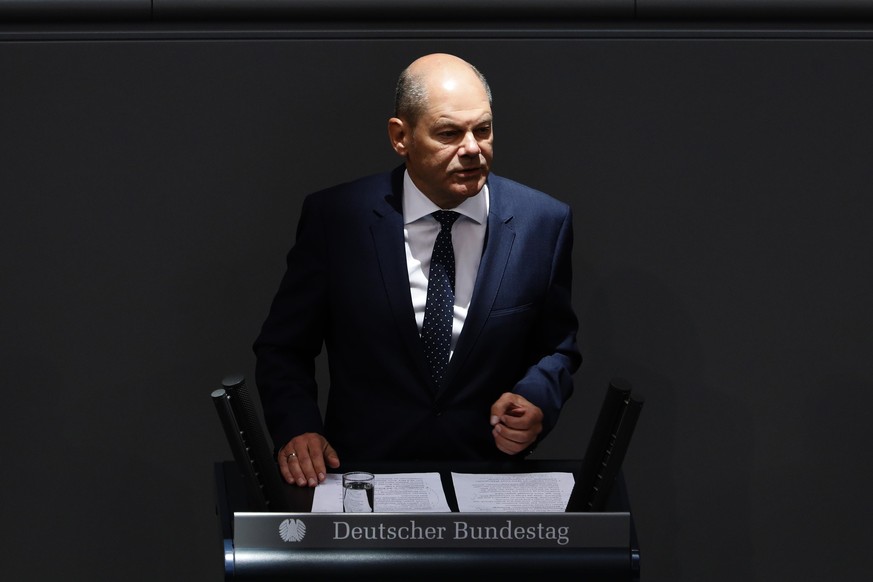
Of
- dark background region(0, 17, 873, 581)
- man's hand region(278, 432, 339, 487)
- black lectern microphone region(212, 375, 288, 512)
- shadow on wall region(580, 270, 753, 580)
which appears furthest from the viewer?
shadow on wall region(580, 270, 753, 580)

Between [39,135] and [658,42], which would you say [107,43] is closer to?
[39,135]

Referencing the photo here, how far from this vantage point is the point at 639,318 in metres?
4.38

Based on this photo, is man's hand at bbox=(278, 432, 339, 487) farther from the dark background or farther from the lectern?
the dark background

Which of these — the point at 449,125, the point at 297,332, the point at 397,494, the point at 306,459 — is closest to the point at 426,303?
the point at 297,332

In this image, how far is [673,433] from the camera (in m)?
4.45

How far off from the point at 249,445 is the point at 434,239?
0.93 metres

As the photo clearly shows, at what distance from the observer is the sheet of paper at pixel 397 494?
2787 mm

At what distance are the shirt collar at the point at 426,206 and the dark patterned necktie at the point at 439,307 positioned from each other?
0.21 ft

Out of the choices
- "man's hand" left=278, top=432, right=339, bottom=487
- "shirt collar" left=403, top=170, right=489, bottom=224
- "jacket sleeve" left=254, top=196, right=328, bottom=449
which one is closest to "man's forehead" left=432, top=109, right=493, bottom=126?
"shirt collar" left=403, top=170, right=489, bottom=224

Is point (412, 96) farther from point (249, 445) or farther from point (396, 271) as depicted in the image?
point (249, 445)

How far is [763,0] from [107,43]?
185 cm

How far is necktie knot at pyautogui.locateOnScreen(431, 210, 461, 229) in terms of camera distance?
3398mm

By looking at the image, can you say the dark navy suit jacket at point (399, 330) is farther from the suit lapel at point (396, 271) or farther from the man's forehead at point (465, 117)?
the man's forehead at point (465, 117)

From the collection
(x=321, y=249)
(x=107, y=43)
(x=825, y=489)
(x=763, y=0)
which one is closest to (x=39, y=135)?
(x=107, y=43)
